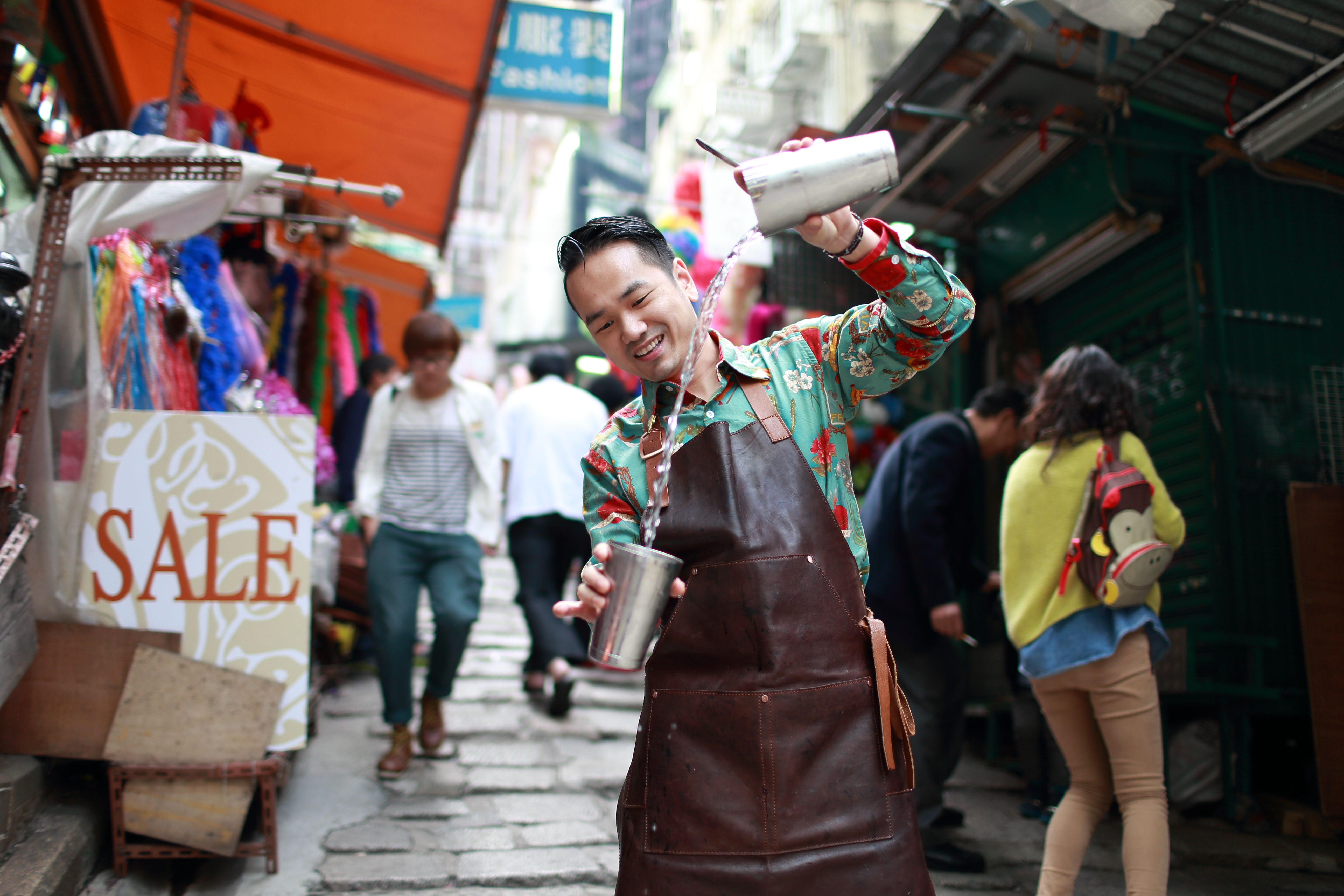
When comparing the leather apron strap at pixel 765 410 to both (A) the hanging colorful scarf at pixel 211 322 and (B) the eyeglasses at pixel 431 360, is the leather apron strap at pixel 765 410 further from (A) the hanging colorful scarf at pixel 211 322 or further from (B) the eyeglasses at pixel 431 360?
(A) the hanging colorful scarf at pixel 211 322

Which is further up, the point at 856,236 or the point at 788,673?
the point at 856,236

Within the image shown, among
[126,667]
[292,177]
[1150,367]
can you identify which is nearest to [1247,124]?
[1150,367]

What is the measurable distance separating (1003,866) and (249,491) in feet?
10.9

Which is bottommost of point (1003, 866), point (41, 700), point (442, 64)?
point (1003, 866)

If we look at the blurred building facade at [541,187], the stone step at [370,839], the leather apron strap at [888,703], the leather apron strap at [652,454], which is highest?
the blurred building facade at [541,187]

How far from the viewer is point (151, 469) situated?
3252mm

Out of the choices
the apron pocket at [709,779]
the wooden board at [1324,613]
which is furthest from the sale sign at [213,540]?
the wooden board at [1324,613]

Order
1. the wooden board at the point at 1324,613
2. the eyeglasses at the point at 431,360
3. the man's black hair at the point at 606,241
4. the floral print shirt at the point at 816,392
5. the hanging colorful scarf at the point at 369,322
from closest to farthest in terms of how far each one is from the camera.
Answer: the floral print shirt at the point at 816,392, the man's black hair at the point at 606,241, the wooden board at the point at 1324,613, the eyeglasses at the point at 431,360, the hanging colorful scarf at the point at 369,322

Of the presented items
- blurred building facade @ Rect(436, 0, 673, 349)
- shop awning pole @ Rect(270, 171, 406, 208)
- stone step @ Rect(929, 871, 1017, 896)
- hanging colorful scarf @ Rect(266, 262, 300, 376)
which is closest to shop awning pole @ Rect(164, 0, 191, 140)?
shop awning pole @ Rect(270, 171, 406, 208)

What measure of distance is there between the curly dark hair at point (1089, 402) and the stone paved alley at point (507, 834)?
171 cm

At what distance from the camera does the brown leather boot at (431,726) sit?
15.2 feet

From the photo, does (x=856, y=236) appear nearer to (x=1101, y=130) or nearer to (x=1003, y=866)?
(x=1003, y=866)

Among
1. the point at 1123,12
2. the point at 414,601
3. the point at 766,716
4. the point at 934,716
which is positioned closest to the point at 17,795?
the point at 414,601

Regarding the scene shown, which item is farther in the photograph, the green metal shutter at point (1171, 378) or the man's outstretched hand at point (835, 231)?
the green metal shutter at point (1171, 378)
